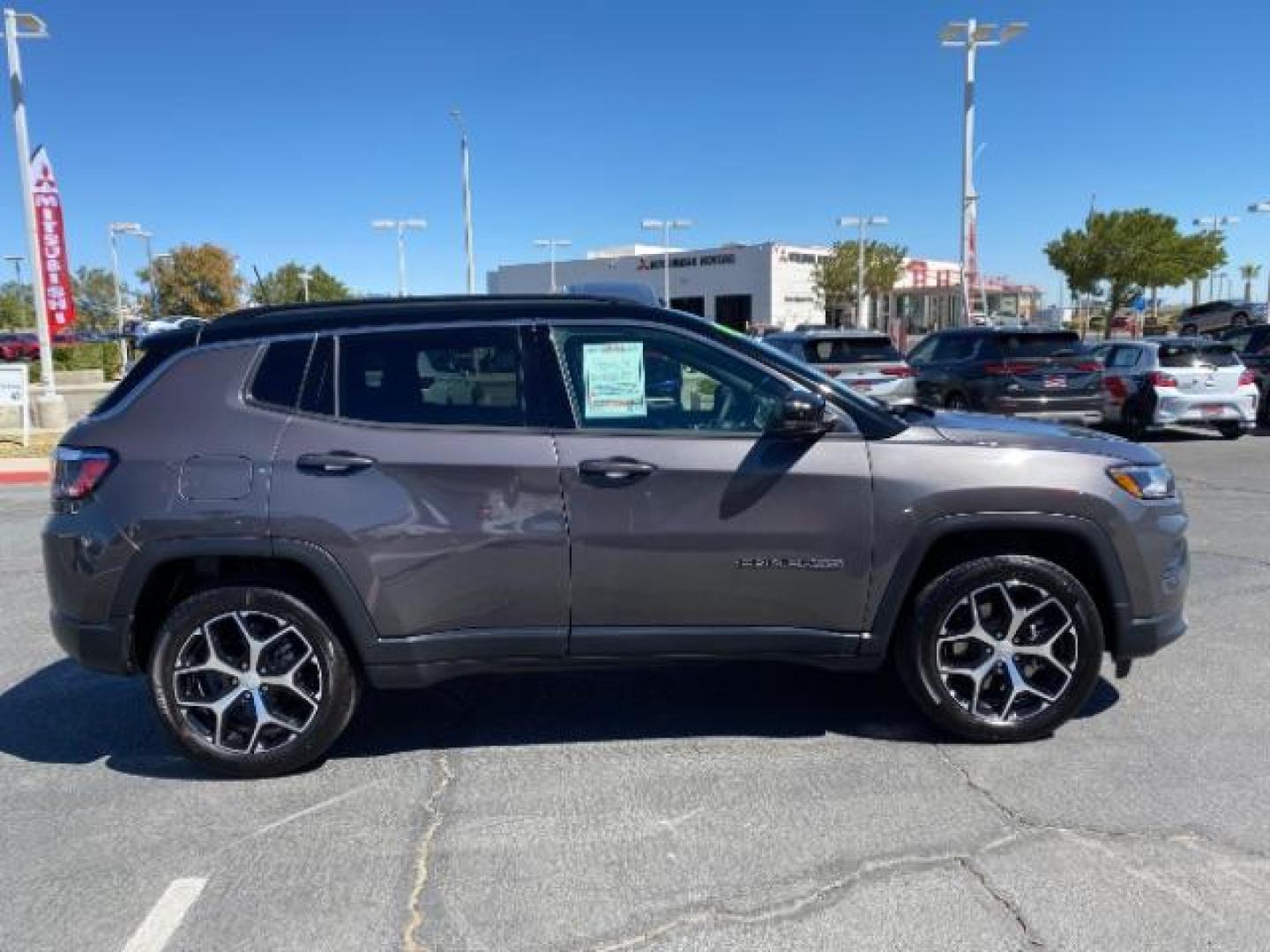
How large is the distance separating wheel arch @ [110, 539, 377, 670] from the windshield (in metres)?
9.99

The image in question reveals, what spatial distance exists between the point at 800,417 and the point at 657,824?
1.52 metres

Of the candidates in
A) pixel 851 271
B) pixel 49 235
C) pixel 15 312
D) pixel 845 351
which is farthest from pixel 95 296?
pixel 845 351

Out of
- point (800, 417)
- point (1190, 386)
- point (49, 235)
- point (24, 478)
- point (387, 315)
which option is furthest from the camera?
point (49, 235)

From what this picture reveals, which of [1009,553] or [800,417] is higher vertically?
[800,417]

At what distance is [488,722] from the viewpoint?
4.19 metres

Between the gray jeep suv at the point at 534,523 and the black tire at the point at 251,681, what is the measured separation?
11mm

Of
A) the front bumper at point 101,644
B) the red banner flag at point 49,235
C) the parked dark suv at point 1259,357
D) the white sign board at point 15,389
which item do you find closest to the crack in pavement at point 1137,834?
the front bumper at point 101,644

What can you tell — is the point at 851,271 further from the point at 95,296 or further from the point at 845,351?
the point at 95,296

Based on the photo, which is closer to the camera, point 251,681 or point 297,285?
point 251,681

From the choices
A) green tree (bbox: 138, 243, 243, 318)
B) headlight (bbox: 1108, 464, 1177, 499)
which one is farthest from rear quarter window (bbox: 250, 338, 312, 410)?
green tree (bbox: 138, 243, 243, 318)

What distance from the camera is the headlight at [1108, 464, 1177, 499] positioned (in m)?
3.71

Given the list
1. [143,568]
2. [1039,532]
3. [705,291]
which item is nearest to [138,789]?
[143,568]

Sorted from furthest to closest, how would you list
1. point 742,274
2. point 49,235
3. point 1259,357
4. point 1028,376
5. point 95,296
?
point 95,296, point 742,274, point 49,235, point 1259,357, point 1028,376

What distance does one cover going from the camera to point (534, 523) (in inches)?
139
